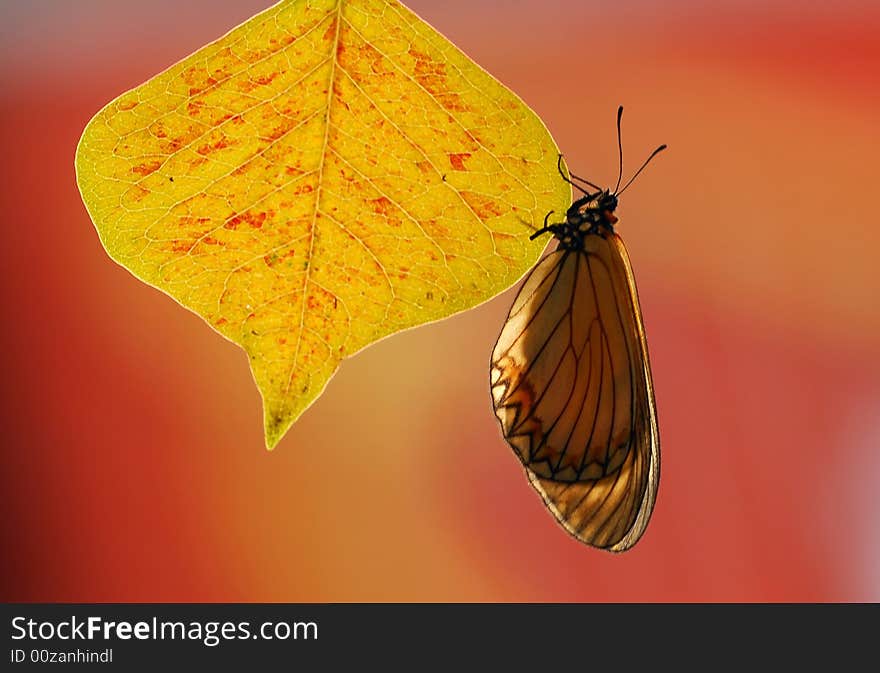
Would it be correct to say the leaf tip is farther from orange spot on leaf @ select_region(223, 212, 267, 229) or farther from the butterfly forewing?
the butterfly forewing

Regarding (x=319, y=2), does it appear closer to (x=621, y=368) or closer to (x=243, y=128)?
(x=243, y=128)

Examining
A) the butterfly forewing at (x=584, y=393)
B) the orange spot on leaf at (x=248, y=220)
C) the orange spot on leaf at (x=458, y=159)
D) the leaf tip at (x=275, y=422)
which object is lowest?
the leaf tip at (x=275, y=422)

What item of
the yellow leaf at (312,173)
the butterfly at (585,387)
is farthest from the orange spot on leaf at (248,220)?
the butterfly at (585,387)

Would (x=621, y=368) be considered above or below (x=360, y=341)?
above

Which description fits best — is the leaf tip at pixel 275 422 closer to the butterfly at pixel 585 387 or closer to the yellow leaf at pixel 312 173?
the yellow leaf at pixel 312 173

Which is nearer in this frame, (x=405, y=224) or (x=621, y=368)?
(x=405, y=224)

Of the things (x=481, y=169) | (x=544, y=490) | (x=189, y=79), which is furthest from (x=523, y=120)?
(x=544, y=490)

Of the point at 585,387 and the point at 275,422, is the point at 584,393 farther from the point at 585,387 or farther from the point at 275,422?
the point at 275,422
